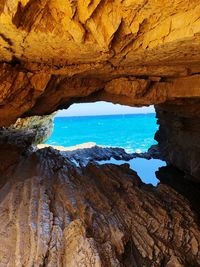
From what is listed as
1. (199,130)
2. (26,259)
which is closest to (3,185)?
(26,259)

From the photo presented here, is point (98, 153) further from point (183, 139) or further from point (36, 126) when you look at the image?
point (183, 139)

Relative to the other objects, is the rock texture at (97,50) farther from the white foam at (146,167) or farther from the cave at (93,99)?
the white foam at (146,167)

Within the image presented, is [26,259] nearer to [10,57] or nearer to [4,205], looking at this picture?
[4,205]

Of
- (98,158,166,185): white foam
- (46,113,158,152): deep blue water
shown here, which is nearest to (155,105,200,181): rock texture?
(98,158,166,185): white foam

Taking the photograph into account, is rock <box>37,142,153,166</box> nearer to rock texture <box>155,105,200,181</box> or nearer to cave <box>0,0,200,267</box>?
rock texture <box>155,105,200,181</box>

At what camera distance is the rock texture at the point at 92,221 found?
281cm

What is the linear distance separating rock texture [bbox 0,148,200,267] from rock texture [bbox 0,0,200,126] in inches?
53.4

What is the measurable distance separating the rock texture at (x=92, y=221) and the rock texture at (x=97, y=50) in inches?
53.4

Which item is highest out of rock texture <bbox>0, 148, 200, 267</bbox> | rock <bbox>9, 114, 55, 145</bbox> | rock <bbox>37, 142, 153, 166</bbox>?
rock <bbox>9, 114, 55, 145</bbox>

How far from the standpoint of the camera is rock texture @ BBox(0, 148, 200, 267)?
2811 mm

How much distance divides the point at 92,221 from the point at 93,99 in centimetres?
280

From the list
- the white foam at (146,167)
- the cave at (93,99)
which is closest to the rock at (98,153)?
the white foam at (146,167)

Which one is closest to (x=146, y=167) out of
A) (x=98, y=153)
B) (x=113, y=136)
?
(x=98, y=153)

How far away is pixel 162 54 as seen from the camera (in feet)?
10.0
